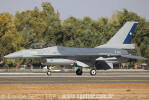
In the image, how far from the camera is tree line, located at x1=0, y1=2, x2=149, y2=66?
220 feet

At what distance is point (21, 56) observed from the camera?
3625cm

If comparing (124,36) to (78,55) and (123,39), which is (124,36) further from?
Answer: (78,55)

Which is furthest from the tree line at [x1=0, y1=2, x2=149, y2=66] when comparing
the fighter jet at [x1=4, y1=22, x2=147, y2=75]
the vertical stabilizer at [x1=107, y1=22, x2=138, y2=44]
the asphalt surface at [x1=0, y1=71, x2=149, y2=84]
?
the asphalt surface at [x1=0, y1=71, x2=149, y2=84]

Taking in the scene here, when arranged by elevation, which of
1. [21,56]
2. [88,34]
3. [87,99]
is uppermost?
[88,34]

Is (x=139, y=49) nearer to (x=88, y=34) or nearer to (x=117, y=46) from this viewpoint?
(x=88, y=34)

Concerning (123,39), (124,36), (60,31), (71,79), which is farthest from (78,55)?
(60,31)

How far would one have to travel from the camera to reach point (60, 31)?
71.3 meters

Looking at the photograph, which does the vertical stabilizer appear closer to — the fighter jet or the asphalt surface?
the fighter jet

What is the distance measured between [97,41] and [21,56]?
33.7 meters

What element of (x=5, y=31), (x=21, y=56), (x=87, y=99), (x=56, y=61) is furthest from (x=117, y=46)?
(x=5, y=31)

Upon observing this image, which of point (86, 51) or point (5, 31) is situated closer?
point (86, 51)

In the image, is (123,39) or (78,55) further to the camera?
(123,39)

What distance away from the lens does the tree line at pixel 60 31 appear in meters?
67.1

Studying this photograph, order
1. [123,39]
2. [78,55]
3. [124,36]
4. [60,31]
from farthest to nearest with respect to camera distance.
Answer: [60,31] → [124,36] → [123,39] → [78,55]
